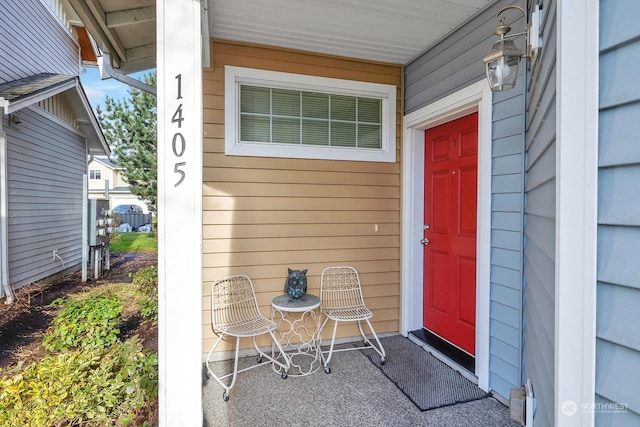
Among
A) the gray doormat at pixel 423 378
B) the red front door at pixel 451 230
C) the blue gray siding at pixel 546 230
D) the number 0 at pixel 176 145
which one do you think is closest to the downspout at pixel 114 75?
the number 0 at pixel 176 145

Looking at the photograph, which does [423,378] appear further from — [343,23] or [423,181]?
[343,23]

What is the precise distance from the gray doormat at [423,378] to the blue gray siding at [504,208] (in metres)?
0.24

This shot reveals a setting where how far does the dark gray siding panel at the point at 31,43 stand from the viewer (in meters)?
1.47

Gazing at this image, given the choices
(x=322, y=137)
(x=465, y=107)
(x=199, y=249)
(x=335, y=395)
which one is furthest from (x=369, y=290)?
(x=199, y=249)

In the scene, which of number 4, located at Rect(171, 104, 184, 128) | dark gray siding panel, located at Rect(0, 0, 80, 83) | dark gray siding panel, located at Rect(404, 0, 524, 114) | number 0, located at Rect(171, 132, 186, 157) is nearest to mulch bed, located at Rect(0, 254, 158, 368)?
number 0, located at Rect(171, 132, 186, 157)

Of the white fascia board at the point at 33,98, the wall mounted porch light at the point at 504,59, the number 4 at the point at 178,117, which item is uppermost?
the wall mounted porch light at the point at 504,59

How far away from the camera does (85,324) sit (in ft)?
5.65

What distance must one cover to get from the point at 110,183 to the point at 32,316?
0.75m

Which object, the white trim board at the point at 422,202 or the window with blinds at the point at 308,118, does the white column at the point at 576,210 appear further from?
the window with blinds at the point at 308,118

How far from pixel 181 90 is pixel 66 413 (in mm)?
1554

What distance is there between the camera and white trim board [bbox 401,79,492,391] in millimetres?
2244

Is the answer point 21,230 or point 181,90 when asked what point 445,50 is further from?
point 21,230

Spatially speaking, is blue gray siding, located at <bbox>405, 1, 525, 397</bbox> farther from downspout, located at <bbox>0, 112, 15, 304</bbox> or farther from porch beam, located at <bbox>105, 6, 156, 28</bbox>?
downspout, located at <bbox>0, 112, 15, 304</bbox>

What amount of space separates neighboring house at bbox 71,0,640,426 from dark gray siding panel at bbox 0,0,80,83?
0.28 m
